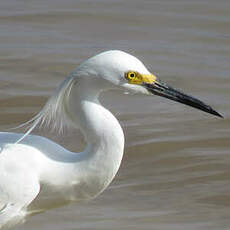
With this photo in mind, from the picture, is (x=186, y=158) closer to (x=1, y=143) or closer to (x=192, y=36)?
(x=1, y=143)

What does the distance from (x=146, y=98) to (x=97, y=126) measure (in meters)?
3.98

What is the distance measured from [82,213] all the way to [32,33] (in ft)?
16.7

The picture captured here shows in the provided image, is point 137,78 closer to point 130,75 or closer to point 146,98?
point 130,75

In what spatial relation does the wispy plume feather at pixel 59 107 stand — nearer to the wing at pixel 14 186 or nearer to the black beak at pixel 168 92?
the wing at pixel 14 186

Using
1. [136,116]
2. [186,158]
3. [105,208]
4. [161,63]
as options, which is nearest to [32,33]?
[161,63]

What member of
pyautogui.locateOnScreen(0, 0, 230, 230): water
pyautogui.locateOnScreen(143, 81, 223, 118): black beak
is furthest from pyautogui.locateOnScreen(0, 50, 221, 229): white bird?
pyautogui.locateOnScreen(0, 0, 230, 230): water

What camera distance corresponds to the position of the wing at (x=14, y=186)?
5.73 m

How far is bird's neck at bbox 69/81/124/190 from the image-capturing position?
564cm

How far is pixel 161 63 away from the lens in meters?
10.5

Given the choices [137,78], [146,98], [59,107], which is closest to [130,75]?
[137,78]

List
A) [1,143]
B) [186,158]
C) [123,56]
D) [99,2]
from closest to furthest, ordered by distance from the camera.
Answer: [123,56], [1,143], [186,158], [99,2]

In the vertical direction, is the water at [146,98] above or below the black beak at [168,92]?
below

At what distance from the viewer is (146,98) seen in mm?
9609

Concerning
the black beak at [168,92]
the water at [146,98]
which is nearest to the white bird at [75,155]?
the black beak at [168,92]
